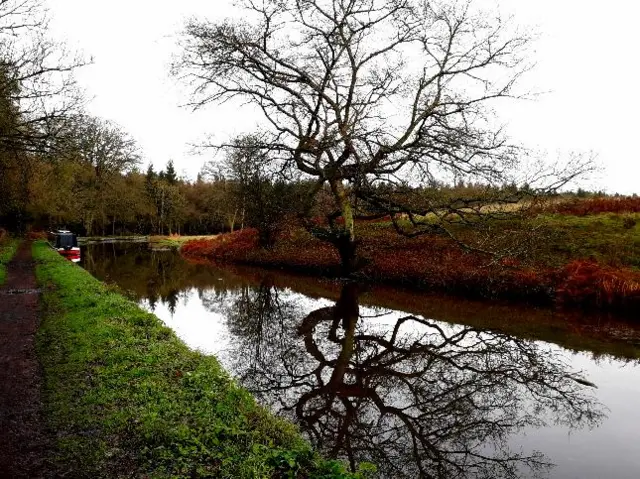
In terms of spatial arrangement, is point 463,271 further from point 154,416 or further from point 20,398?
point 20,398

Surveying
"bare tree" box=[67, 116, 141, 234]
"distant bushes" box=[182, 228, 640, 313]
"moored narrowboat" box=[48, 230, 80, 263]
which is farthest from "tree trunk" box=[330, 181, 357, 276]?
"bare tree" box=[67, 116, 141, 234]

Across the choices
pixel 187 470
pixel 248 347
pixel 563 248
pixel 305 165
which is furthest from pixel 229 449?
pixel 563 248

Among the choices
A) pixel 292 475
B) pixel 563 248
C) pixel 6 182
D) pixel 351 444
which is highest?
pixel 6 182

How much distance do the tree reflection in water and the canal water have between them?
0.03m

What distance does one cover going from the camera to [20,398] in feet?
23.6

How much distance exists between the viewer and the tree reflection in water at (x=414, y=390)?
22.0 feet

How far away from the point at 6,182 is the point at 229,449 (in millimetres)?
29198

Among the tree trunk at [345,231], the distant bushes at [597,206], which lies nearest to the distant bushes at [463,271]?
the tree trunk at [345,231]

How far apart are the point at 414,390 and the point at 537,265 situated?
1321 cm

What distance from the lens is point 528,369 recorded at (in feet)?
34.3

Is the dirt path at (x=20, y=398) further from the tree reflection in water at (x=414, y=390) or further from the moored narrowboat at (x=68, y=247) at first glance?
the moored narrowboat at (x=68, y=247)

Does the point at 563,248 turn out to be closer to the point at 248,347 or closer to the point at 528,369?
the point at 528,369

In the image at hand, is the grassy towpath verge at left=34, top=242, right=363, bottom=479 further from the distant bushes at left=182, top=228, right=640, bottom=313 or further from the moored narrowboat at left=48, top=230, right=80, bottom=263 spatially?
the moored narrowboat at left=48, top=230, right=80, bottom=263

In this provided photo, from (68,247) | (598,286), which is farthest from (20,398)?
(68,247)
